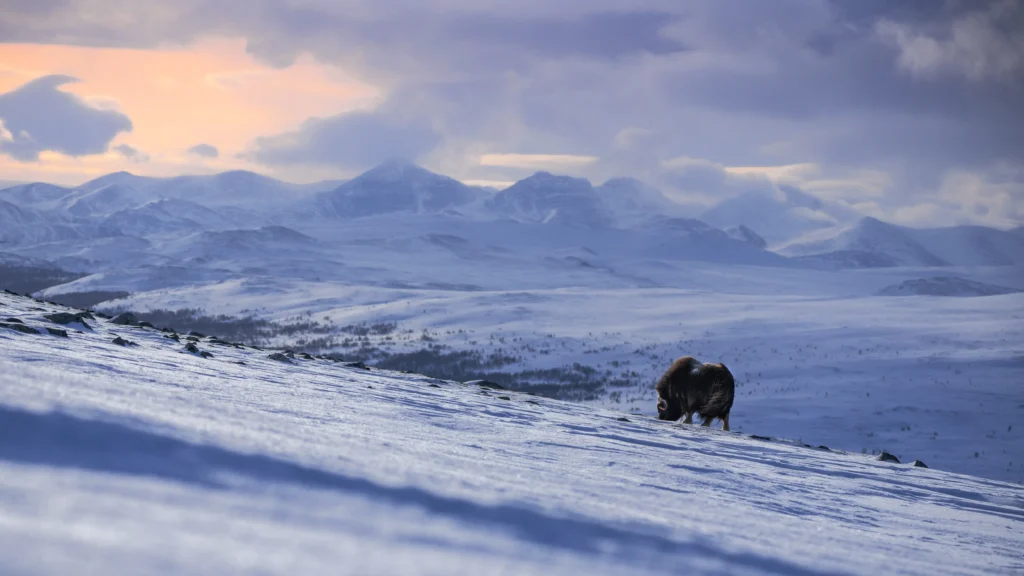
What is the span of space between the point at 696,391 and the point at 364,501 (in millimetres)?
6207

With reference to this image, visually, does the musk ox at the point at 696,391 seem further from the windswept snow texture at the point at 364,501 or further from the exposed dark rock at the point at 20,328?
the exposed dark rock at the point at 20,328

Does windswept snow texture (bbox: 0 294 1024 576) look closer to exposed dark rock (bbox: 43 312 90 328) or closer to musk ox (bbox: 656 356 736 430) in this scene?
exposed dark rock (bbox: 43 312 90 328)

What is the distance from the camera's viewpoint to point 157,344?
22.7 feet

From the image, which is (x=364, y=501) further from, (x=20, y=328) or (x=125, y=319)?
(x=125, y=319)

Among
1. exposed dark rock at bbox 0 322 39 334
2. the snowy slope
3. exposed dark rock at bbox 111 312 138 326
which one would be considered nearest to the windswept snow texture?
exposed dark rock at bbox 0 322 39 334

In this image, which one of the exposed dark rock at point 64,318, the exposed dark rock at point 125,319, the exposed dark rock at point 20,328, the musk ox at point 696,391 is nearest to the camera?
the exposed dark rock at point 20,328

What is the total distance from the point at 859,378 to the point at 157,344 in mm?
25956

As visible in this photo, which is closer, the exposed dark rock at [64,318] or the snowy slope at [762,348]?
the exposed dark rock at [64,318]

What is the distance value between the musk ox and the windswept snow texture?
3.07m

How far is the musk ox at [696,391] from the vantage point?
744 cm

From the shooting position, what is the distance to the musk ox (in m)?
7.44

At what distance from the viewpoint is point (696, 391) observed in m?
7.54

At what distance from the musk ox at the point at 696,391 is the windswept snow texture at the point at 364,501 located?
3.07 m

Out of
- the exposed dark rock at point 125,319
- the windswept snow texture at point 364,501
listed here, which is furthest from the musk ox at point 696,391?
the exposed dark rock at point 125,319
